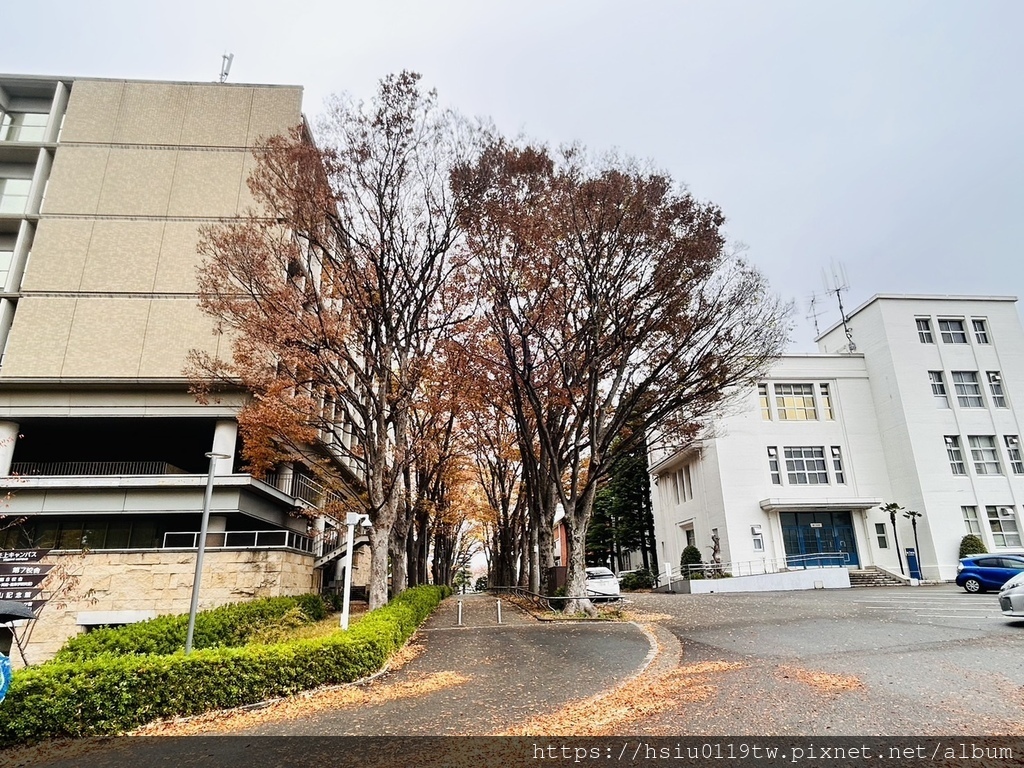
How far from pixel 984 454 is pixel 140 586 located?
36.8 meters

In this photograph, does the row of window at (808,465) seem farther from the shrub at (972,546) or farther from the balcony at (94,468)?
the balcony at (94,468)

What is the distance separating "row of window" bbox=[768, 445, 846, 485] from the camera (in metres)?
29.3

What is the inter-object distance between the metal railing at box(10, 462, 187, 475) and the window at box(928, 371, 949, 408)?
116 feet

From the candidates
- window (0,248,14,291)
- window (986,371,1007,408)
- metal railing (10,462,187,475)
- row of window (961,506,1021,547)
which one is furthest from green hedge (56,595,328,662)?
window (986,371,1007,408)

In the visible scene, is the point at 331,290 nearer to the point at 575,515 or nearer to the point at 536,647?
the point at 575,515

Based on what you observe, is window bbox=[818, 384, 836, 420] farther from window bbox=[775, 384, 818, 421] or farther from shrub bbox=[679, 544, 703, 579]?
shrub bbox=[679, 544, 703, 579]

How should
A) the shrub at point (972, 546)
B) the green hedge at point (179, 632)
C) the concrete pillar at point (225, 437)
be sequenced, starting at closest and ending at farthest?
the green hedge at point (179, 632) < the concrete pillar at point (225, 437) < the shrub at point (972, 546)

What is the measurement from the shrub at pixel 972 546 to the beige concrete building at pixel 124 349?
94.5ft

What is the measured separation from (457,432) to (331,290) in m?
8.51

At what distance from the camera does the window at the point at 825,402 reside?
100 feet

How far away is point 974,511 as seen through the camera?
2750 cm

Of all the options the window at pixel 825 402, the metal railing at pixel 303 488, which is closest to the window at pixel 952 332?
the window at pixel 825 402

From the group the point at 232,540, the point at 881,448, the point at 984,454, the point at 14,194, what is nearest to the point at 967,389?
the point at 984,454

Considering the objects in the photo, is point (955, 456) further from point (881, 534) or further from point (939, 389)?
point (881, 534)
